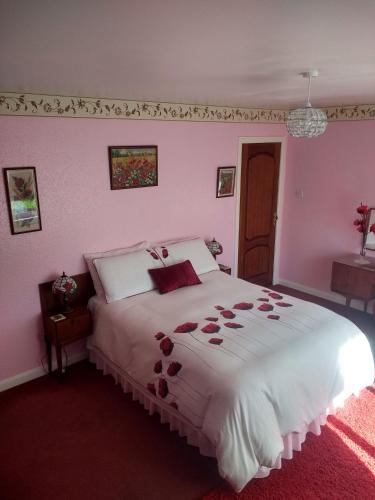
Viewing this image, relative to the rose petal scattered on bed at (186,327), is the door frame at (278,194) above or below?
above

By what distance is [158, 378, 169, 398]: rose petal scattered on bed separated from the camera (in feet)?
8.15

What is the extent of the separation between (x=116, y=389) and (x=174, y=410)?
79cm

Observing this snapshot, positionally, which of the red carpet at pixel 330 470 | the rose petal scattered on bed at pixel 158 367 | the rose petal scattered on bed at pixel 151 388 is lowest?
the red carpet at pixel 330 470

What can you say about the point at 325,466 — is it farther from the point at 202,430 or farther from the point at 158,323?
the point at 158,323

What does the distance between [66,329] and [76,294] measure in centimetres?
39

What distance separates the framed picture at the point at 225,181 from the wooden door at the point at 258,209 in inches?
7.3

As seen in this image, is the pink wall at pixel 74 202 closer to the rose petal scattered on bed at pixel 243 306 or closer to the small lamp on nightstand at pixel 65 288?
the small lamp on nightstand at pixel 65 288

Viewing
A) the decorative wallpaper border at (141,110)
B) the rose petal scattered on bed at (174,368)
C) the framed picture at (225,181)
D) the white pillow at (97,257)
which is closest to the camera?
Answer: the rose petal scattered on bed at (174,368)

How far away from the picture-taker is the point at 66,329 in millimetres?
3043

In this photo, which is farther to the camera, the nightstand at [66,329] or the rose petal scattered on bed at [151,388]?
the nightstand at [66,329]

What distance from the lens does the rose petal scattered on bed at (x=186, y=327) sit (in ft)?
8.79

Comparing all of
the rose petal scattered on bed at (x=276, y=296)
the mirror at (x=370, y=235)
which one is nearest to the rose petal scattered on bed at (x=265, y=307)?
the rose petal scattered on bed at (x=276, y=296)

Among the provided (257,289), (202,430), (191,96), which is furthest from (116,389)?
(191,96)

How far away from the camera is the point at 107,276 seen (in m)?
3.22
